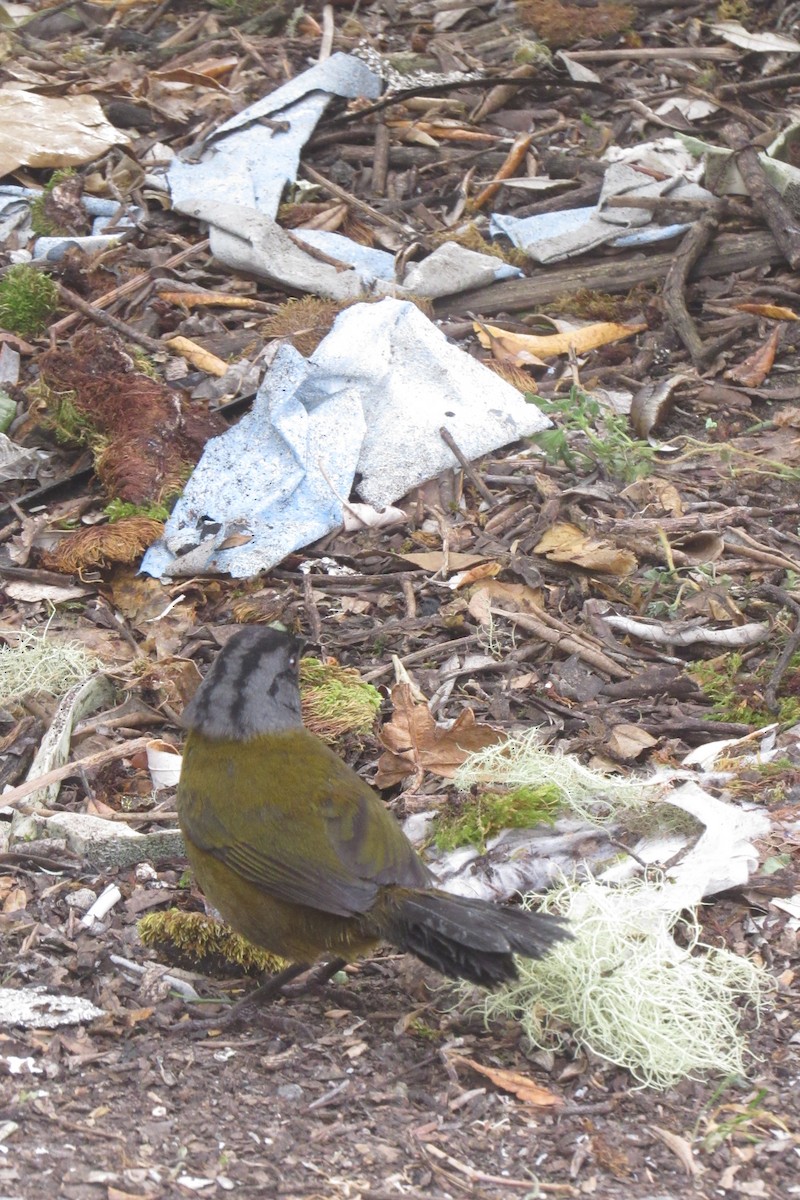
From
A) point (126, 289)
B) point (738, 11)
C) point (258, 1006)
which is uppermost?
point (738, 11)

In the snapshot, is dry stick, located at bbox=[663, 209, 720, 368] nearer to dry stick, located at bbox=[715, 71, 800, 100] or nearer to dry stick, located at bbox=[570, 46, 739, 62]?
dry stick, located at bbox=[715, 71, 800, 100]

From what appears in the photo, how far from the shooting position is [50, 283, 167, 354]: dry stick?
7164 mm

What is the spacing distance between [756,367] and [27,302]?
3.54 meters

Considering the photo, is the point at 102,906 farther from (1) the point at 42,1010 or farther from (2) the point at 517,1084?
(2) the point at 517,1084

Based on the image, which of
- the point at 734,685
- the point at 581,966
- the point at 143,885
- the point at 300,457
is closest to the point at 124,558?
the point at 300,457

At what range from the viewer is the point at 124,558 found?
19.9 feet

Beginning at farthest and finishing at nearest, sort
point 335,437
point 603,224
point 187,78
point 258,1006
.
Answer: point 187,78 < point 603,224 < point 335,437 < point 258,1006

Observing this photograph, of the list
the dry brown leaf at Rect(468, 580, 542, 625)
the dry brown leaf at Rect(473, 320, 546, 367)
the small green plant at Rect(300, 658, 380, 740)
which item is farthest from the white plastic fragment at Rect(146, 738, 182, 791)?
the dry brown leaf at Rect(473, 320, 546, 367)

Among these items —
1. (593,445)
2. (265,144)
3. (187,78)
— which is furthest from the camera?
(187,78)

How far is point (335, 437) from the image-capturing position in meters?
6.43

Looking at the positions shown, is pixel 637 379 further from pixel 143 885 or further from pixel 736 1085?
pixel 736 1085

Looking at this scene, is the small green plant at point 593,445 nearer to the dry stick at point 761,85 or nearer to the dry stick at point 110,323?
the dry stick at point 110,323

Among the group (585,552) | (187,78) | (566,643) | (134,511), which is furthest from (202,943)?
(187,78)

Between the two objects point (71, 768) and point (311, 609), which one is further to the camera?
point (311, 609)
